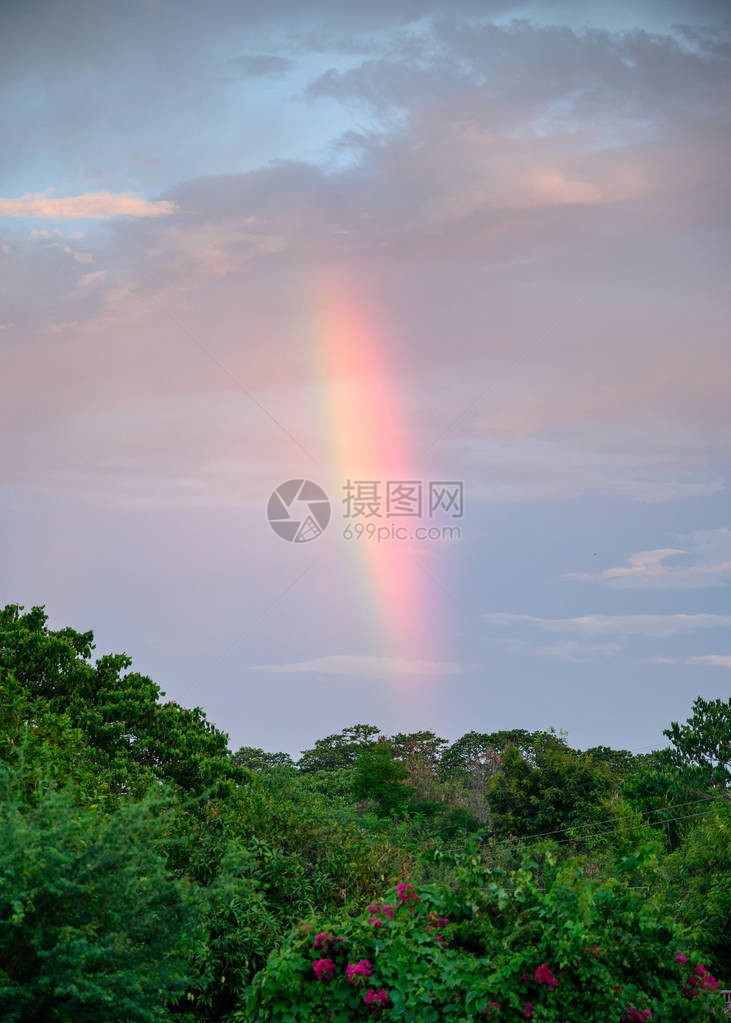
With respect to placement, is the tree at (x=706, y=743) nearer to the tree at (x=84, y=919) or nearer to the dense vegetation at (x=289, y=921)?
the dense vegetation at (x=289, y=921)

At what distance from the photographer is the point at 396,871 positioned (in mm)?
14109

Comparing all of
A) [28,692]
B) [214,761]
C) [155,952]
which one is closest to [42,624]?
[28,692]

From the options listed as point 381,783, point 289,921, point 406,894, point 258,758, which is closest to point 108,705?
point 289,921

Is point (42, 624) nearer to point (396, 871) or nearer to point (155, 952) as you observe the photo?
point (396, 871)

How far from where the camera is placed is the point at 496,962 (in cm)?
856

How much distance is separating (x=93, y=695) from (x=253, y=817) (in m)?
11.8

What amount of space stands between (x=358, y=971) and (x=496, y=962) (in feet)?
3.96

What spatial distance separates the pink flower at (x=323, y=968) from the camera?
29.1 ft

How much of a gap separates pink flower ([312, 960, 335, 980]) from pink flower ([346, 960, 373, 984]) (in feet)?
0.78

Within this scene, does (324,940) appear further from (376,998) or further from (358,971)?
(376,998)

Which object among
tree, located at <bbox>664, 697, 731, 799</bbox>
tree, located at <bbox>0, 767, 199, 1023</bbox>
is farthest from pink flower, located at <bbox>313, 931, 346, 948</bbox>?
tree, located at <bbox>664, 697, 731, 799</bbox>

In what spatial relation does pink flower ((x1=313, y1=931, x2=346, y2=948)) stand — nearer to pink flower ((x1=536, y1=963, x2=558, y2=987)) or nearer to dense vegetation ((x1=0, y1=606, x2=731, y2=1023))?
dense vegetation ((x1=0, y1=606, x2=731, y2=1023))

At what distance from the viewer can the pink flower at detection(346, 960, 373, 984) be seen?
8602mm

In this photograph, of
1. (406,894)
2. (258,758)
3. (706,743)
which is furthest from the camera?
(258,758)
